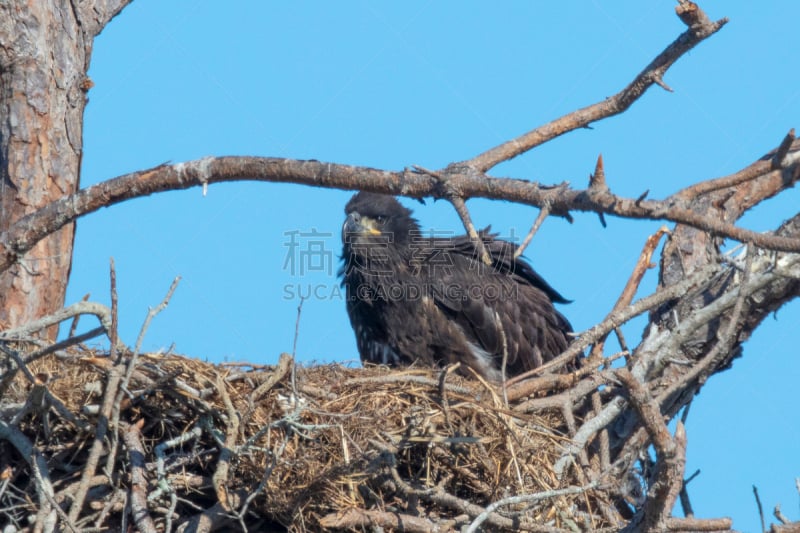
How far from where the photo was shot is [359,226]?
8617 mm

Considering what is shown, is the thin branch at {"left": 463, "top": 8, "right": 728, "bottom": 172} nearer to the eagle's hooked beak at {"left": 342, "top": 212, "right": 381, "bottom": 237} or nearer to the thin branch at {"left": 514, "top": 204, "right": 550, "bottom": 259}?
the thin branch at {"left": 514, "top": 204, "right": 550, "bottom": 259}

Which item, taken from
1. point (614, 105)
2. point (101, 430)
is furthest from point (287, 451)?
point (614, 105)

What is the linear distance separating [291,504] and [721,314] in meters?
3.12

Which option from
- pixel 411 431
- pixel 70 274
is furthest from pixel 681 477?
pixel 70 274

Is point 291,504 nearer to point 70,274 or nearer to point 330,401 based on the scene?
point 330,401

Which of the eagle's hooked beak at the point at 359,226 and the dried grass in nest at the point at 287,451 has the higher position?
the eagle's hooked beak at the point at 359,226

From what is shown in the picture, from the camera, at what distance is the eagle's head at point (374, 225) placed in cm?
846

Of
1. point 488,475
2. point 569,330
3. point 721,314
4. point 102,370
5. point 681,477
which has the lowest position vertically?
point 681,477

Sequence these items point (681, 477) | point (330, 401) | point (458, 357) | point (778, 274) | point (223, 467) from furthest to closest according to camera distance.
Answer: point (458, 357)
point (778, 274)
point (330, 401)
point (223, 467)
point (681, 477)

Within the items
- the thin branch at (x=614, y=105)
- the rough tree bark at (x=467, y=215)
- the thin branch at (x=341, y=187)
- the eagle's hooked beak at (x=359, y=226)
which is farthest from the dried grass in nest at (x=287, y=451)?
the eagle's hooked beak at (x=359, y=226)

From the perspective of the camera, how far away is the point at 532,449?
6.01 m

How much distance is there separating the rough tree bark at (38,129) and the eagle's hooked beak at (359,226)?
2447 mm

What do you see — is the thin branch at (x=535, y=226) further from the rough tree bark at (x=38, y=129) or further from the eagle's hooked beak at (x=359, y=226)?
the eagle's hooked beak at (x=359, y=226)

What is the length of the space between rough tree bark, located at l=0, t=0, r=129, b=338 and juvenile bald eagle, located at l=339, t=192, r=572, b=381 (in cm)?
242
